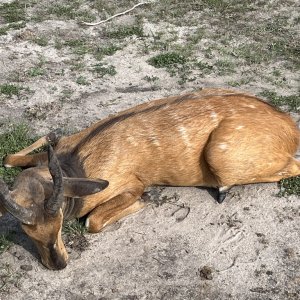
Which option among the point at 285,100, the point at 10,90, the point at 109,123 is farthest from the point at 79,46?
the point at 109,123

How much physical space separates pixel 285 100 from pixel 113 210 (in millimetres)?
→ 3541

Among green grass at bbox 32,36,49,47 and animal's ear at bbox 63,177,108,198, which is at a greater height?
animal's ear at bbox 63,177,108,198

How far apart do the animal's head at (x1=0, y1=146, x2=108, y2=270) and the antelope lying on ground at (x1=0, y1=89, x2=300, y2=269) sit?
1.73ft

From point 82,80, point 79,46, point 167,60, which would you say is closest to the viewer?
point 82,80

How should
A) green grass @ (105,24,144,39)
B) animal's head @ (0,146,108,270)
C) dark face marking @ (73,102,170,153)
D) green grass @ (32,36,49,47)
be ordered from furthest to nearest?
1. green grass @ (105,24,144,39)
2. green grass @ (32,36,49,47)
3. dark face marking @ (73,102,170,153)
4. animal's head @ (0,146,108,270)

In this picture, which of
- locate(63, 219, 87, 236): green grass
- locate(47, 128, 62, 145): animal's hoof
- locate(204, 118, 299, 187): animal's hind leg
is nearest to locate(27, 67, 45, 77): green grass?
locate(47, 128, 62, 145): animal's hoof

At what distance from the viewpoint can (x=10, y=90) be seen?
31.3ft

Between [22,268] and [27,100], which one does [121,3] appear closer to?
[27,100]

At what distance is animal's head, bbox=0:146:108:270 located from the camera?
18.3 feet

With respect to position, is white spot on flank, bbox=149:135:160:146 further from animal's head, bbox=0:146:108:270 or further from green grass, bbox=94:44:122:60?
green grass, bbox=94:44:122:60

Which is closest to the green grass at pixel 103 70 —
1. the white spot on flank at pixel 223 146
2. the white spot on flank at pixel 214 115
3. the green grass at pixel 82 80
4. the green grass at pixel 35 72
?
the green grass at pixel 82 80

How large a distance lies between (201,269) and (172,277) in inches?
12.5

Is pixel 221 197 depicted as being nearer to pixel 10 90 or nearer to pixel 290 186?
pixel 290 186

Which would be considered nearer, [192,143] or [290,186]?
[192,143]
